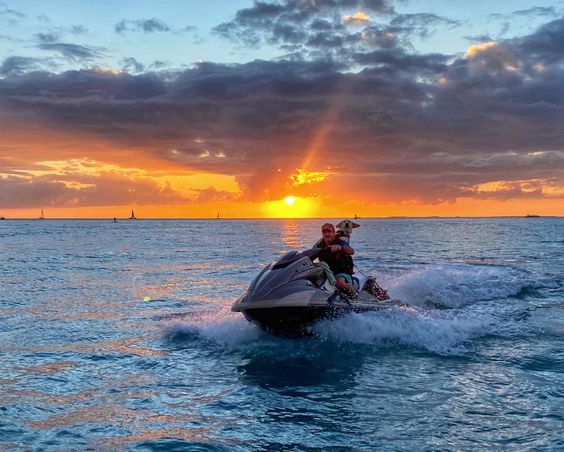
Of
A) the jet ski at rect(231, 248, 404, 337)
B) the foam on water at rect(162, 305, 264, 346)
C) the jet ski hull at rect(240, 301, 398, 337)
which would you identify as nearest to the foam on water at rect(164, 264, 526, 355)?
the foam on water at rect(162, 305, 264, 346)

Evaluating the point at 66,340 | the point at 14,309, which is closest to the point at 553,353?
the point at 66,340

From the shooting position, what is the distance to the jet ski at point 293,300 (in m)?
10.5

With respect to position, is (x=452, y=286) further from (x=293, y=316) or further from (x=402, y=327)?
(x=293, y=316)

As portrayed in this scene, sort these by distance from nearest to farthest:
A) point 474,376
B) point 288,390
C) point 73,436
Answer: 1. point 73,436
2. point 288,390
3. point 474,376

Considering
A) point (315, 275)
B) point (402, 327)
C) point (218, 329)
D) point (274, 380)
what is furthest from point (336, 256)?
point (274, 380)

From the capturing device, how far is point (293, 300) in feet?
34.3

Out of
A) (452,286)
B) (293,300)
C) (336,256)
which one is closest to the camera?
(293,300)

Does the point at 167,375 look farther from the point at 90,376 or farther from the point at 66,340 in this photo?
the point at 66,340

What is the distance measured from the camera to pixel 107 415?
7.56 m

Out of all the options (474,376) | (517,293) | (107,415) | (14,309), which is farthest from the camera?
(517,293)

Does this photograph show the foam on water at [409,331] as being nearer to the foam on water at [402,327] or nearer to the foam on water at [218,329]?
the foam on water at [402,327]

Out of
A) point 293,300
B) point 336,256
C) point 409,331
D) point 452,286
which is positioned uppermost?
point 336,256

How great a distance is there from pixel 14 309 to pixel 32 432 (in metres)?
11.0

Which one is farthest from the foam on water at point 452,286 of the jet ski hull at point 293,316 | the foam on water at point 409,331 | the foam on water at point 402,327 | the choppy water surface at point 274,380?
the jet ski hull at point 293,316
